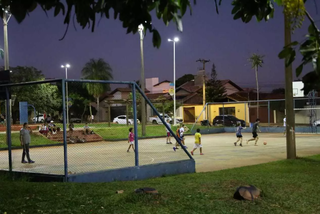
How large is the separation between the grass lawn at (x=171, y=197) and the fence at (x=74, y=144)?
1267mm

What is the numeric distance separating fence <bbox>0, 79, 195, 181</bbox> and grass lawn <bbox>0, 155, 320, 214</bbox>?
1.27 meters

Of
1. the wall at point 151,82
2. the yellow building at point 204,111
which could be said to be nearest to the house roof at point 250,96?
the yellow building at point 204,111

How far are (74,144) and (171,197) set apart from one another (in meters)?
17.1

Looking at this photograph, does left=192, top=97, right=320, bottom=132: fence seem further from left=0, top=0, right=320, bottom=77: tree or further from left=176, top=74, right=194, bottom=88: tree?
left=176, top=74, right=194, bottom=88: tree

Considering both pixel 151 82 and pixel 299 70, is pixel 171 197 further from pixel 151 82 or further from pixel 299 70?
pixel 151 82

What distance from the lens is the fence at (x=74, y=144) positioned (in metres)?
10.3

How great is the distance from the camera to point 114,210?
6301mm

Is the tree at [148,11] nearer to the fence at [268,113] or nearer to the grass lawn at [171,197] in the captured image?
the grass lawn at [171,197]

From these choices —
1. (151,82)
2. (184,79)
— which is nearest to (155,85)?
(151,82)

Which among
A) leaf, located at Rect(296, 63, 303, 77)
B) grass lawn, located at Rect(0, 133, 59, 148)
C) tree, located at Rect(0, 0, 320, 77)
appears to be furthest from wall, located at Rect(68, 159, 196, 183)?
grass lawn, located at Rect(0, 133, 59, 148)

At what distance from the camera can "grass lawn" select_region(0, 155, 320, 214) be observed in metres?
6.41

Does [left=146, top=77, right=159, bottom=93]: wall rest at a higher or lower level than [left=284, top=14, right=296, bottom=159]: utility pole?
higher

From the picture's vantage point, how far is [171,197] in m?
7.24

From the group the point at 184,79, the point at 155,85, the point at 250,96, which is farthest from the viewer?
the point at 184,79
